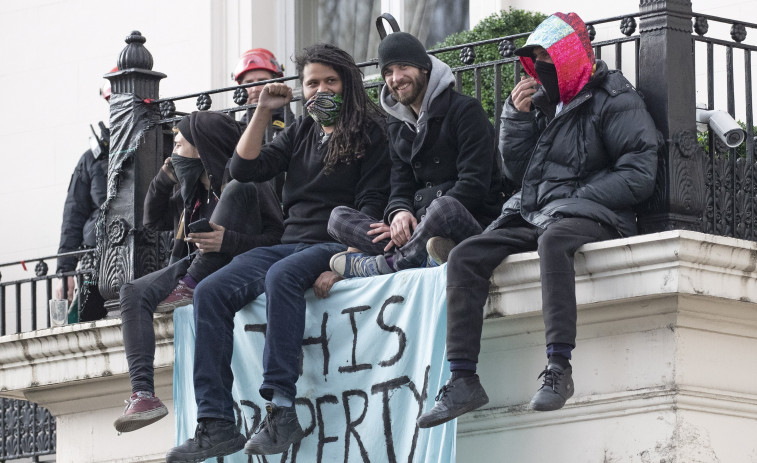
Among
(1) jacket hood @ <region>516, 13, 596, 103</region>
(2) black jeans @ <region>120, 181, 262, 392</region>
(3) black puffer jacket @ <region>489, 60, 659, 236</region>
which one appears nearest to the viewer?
(3) black puffer jacket @ <region>489, 60, 659, 236</region>

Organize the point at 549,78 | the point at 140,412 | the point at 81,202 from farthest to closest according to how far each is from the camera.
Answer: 1. the point at 81,202
2. the point at 140,412
3. the point at 549,78

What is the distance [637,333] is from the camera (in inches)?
333

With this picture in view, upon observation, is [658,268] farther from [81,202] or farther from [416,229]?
[81,202]

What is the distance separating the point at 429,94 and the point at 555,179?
0.88 m

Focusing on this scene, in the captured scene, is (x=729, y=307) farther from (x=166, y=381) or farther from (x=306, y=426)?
(x=166, y=381)

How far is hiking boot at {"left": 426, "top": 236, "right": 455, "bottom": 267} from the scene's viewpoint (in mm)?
8758

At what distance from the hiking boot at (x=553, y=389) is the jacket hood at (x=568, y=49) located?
1.39 m

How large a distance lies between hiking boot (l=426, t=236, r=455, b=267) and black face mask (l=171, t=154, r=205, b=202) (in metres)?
1.89

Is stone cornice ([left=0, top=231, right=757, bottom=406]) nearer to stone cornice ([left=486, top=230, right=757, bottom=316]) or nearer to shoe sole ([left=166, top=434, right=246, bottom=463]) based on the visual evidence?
stone cornice ([left=486, top=230, right=757, bottom=316])

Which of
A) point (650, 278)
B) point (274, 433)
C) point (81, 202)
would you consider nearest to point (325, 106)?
point (274, 433)

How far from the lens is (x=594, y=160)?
8602 mm

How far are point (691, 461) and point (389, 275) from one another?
66.2 inches

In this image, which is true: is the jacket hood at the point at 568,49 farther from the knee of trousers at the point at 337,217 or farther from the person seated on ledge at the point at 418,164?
the knee of trousers at the point at 337,217

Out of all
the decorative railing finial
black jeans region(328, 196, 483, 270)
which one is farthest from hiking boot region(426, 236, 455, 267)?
the decorative railing finial
